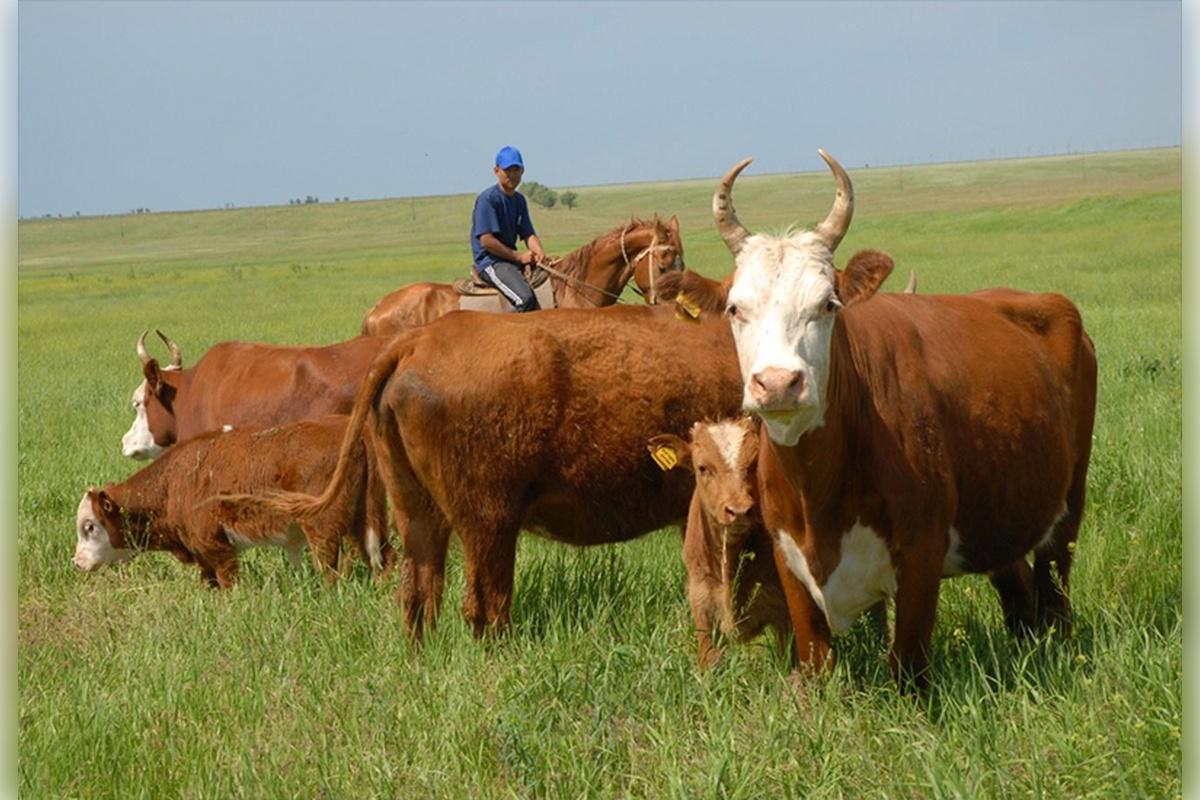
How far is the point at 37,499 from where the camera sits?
1151 cm

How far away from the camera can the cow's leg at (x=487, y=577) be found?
6.88 metres

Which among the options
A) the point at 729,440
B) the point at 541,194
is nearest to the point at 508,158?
the point at 729,440

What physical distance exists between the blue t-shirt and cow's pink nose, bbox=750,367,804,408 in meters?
9.34

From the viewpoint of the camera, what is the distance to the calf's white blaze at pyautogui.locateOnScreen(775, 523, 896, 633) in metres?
5.36

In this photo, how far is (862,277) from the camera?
5.25 m

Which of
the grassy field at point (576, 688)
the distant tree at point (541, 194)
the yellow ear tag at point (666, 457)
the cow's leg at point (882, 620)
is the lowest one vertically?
the grassy field at point (576, 688)

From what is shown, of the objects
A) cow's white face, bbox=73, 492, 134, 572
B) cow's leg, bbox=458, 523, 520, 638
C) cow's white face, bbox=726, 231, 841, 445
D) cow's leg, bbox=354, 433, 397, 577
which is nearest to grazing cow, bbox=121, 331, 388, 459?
cow's white face, bbox=73, 492, 134, 572

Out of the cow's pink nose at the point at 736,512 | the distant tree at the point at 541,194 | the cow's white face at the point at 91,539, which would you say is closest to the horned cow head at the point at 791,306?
the cow's pink nose at the point at 736,512

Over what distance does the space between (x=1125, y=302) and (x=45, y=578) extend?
805 inches

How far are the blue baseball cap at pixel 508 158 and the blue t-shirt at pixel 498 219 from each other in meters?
0.24

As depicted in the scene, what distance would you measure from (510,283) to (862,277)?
30.7ft

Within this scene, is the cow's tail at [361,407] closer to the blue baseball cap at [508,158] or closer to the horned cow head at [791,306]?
the horned cow head at [791,306]

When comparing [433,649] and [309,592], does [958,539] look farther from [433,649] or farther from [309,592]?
[309,592]

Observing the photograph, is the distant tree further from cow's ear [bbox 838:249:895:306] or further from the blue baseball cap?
cow's ear [bbox 838:249:895:306]
